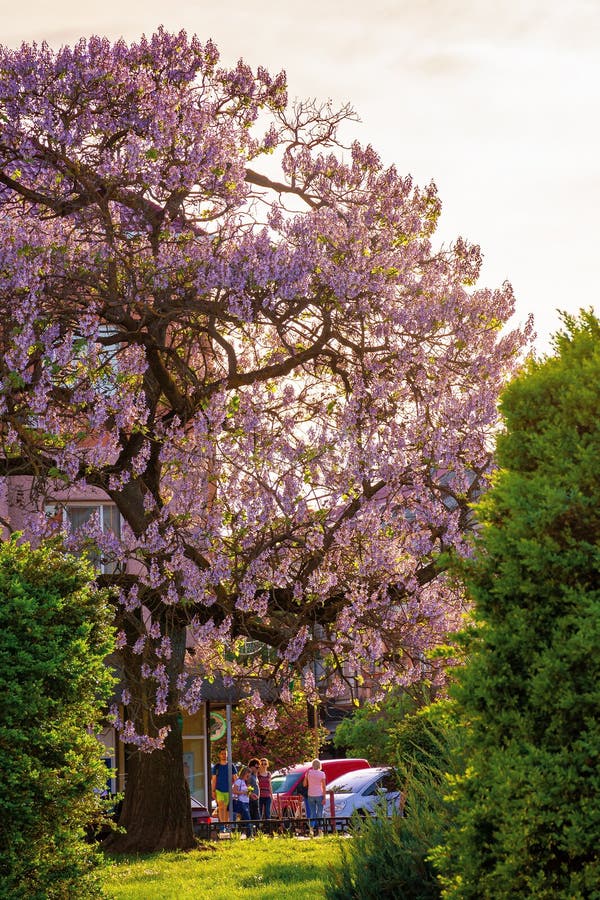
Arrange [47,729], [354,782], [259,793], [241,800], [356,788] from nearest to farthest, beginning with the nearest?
[47,729], [259,793], [241,800], [356,788], [354,782]

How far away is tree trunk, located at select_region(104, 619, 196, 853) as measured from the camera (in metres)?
17.2

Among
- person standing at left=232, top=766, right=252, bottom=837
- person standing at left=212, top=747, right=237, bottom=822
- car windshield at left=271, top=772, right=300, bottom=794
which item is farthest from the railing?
car windshield at left=271, top=772, right=300, bottom=794

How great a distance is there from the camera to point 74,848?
872cm

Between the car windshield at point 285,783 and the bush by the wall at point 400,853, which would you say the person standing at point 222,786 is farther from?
the bush by the wall at point 400,853

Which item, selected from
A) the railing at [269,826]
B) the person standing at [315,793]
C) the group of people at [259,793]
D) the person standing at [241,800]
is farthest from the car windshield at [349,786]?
the person standing at [315,793]

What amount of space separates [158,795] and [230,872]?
11.5ft

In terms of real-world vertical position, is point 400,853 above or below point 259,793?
below

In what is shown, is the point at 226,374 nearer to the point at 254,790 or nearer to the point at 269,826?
the point at 269,826

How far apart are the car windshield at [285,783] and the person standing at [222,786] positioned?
1.29 meters

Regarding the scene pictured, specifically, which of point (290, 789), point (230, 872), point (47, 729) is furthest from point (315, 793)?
point (47, 729)

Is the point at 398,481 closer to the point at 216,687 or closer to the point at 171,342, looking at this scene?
the point at 171,342

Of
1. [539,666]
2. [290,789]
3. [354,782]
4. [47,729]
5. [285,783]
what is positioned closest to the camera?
[539,666]

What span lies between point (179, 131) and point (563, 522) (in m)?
11.0

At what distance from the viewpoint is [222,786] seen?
33.8 meters
